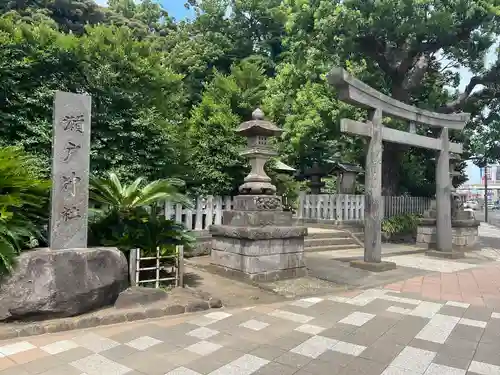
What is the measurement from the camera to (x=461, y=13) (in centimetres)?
1420

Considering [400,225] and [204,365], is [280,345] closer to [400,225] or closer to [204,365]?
[204,365]

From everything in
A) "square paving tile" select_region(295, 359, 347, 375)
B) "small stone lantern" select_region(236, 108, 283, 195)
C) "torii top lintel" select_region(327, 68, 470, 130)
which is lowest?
"square paving tile" select_region(295, 359, 347, 375)

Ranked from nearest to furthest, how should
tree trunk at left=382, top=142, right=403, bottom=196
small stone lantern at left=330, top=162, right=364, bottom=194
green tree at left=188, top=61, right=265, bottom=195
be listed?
green tree at left=188, top=61, right=265, bottom=195
small stone lantern at left=330, top=162, right=364, bottom=194
tree trunk at left=382, top=142, right=403, bottom=196

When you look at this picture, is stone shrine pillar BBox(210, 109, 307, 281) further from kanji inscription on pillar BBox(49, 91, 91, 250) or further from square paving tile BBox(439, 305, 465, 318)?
kanji inscription on pillar BBox(49, 91, 91, 250)

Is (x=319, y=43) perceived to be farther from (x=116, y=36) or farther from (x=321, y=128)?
(x=116, y=36)

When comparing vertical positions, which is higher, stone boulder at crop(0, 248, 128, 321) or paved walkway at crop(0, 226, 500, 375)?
stone boulder at crop(0, 248, 128, 321)

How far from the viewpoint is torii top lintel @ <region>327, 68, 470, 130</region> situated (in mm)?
8312

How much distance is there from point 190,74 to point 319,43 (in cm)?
1289

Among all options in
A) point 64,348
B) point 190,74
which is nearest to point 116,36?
point 64,348

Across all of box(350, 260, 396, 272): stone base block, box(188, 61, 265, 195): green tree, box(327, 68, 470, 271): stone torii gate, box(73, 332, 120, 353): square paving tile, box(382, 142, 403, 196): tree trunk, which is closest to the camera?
box(73, 332, 120, 353): square paving tile

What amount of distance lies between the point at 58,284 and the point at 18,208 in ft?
3.77

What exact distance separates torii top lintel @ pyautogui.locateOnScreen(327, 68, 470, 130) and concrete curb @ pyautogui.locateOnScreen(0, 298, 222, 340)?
5314 millimetres

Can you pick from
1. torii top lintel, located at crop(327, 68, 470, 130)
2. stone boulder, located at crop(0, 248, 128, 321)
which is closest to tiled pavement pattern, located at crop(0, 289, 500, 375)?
stone boulder, located at crop(0, 248, 128, 321)

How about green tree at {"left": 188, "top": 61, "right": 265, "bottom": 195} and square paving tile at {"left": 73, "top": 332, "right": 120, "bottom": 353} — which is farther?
green tree at {"left": 188, "top": 61, "right": 265, "bottom": 195}
